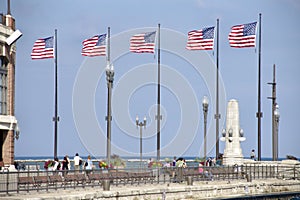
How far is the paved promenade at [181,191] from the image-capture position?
3115 cm

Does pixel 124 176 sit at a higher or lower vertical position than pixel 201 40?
lower

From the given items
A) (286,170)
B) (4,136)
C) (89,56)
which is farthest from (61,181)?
(286,170)

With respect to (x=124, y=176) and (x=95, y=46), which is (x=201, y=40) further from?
(x=124, y=176)

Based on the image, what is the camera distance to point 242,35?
52.1 metres

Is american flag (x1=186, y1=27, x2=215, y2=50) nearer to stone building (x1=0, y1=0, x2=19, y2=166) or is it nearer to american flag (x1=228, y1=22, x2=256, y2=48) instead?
american flag (x1=228, y1=22, x2=256, y2=48)

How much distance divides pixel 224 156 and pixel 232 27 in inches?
393

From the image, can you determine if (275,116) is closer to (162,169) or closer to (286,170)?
(286,170)

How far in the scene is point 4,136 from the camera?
4609 cm

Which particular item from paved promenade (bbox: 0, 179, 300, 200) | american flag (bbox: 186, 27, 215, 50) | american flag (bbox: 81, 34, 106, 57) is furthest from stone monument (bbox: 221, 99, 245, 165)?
american flag (bbox: 81, 34, 106, 57)

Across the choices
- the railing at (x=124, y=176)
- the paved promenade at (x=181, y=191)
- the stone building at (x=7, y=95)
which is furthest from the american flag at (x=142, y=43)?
the paved promenade at (x=181, y=191)

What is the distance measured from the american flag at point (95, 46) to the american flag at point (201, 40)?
6.93 meters

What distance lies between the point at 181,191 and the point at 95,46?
16.2 metres

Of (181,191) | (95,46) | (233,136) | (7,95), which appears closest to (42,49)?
(95,46)

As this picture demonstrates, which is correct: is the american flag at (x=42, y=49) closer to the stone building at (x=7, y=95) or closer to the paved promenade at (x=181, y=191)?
the stone building at (x=7, y=95)
